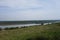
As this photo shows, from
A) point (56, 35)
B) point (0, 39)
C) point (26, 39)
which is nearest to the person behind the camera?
point (26, 39)

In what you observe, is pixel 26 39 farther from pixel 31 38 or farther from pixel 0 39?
pixel 0 39

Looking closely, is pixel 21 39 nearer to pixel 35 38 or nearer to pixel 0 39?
pixel 35 38

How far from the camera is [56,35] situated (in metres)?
13.7

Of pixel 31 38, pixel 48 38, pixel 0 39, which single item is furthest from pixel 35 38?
pixel 0 39

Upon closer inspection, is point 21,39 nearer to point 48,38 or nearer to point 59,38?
point 48,38

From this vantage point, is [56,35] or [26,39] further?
[56,35]

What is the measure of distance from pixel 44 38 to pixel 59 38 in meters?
1.37

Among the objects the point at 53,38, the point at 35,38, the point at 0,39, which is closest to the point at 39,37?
the point at 35,38

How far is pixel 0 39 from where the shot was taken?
1588cm

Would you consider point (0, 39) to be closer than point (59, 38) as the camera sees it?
No

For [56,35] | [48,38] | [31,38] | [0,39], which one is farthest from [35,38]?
[0,39]

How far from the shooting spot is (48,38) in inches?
512

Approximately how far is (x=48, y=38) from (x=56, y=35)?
1076mm

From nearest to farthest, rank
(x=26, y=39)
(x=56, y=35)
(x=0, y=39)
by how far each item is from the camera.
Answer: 1. (x=26, y=39)
2. (x=56, y=35)
3. (x=0, y=39)
